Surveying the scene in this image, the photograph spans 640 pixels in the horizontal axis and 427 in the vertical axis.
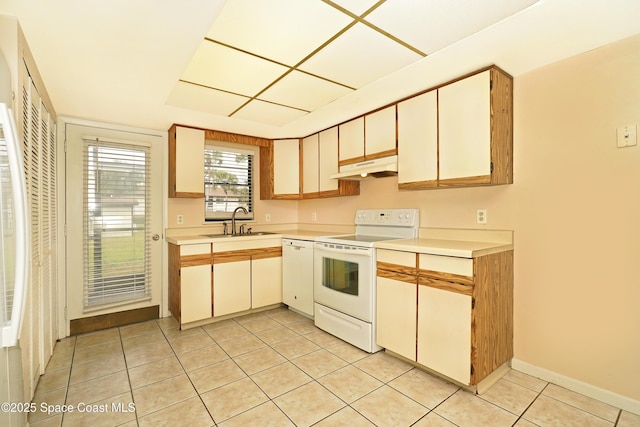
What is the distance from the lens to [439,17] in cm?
156

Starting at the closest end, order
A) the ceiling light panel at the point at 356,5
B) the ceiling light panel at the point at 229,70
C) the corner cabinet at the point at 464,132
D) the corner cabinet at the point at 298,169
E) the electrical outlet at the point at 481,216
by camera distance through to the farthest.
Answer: the ceiling light panel at the point at 356,5 → the ceiling light panel at the point at 229,70 → the corner cabinet at the point at 464,132 → the electrical outlet at the point at 481,216 → the corner cabinet at the point at 298,169

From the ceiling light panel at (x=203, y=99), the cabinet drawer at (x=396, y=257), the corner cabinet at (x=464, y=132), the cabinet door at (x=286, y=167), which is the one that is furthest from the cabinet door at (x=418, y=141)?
the cabinet door at (x=286, y=167)

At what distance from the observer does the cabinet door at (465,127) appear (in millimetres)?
2129

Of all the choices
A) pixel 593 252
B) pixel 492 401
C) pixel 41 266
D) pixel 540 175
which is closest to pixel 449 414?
pixel 492 401

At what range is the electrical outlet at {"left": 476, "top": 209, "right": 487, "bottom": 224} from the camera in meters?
2.43

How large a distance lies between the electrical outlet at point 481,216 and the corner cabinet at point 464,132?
0.98ft

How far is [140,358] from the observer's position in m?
2.52

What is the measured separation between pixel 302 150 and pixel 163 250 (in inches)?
82.1

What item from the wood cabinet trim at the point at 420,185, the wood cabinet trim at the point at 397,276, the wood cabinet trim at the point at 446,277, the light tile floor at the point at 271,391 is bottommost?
the light tile floor at the point at 271,391

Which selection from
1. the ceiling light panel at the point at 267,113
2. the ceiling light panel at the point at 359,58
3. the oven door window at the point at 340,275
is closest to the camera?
the ceiling light panel at the point at 359,58

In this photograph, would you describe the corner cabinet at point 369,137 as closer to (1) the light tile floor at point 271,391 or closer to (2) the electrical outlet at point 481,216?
(2) the electrical outlet at point 481,216

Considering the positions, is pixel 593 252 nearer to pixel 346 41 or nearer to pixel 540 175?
pixel 540 175

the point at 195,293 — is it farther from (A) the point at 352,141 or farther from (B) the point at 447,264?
(B) the point at 447,264

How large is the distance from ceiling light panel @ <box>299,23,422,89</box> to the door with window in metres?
2.35
